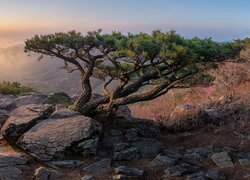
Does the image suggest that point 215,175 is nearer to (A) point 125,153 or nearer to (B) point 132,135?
(A) point 125,153

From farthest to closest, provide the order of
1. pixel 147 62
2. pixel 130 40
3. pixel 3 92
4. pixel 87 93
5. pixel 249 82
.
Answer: pixel 249 82
pixel 3 92
pixel 87 93
pixel 147 62
pixel 130 40

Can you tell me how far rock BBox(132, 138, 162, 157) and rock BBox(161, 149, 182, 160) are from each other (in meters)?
0.25

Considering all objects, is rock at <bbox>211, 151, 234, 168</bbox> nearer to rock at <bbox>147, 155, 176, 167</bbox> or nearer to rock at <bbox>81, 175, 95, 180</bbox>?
rock at <bbox>147, 155, 176, 167</bbox>

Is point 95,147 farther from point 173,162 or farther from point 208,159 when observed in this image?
point 208,159

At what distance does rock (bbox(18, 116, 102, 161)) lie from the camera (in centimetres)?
1150

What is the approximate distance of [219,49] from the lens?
12195 mm

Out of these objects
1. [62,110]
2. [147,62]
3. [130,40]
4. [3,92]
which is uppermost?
[130,40]

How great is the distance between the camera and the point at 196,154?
11.8 m

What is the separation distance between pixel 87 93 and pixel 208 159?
474 cm

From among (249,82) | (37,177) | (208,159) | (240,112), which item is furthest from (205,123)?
(249,82)

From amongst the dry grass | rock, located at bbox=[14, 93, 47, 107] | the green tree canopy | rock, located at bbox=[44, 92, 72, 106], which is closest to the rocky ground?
the green tree canopy

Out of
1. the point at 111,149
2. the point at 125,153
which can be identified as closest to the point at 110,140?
the point at 111,149

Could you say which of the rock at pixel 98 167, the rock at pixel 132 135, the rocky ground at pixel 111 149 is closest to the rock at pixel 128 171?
the rocky ground at pixel 111 149

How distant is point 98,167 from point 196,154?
9.29ft
